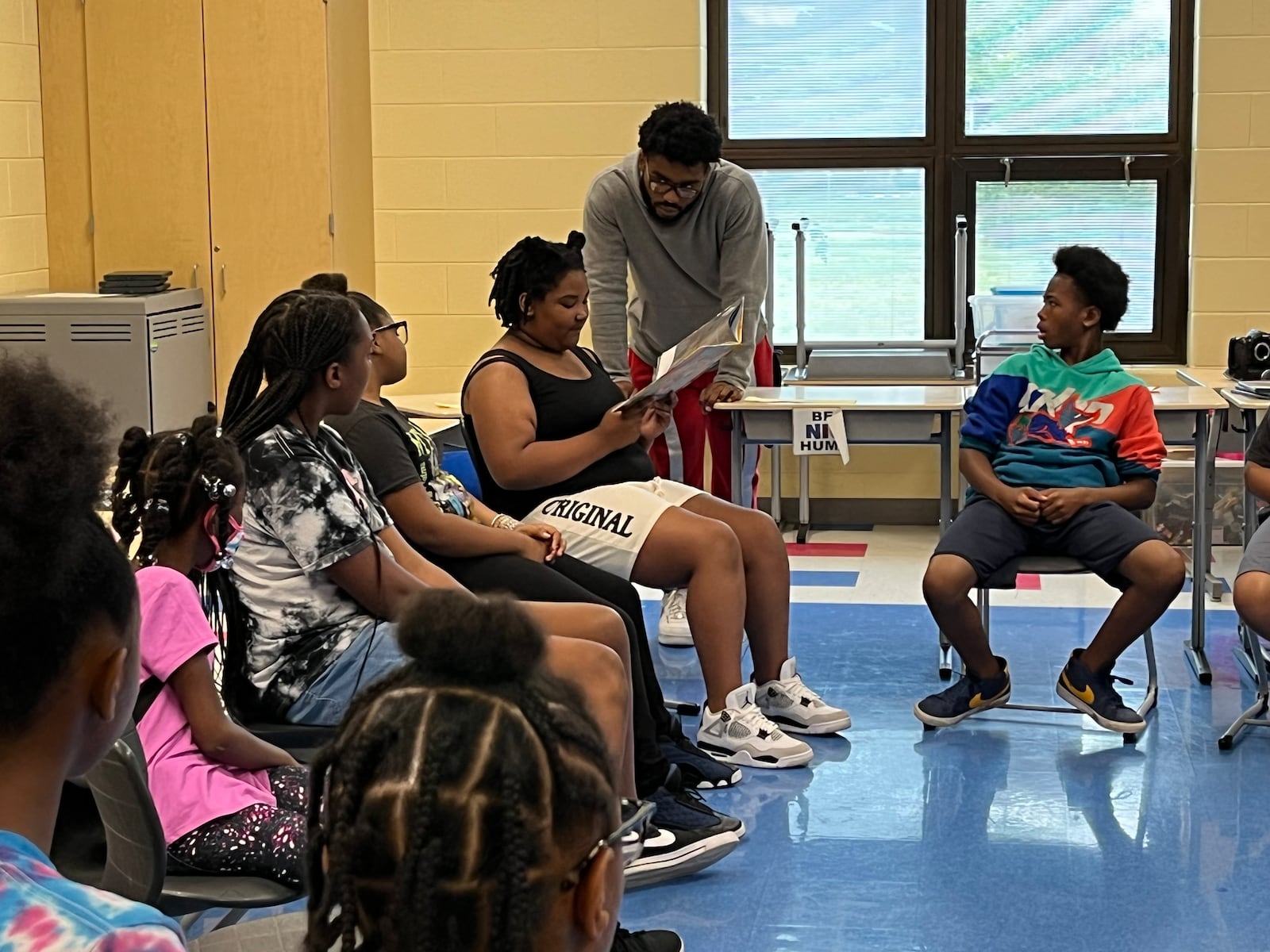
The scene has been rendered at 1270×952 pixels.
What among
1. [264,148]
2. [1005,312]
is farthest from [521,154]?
[1005,312]

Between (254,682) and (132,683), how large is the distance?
1.36m

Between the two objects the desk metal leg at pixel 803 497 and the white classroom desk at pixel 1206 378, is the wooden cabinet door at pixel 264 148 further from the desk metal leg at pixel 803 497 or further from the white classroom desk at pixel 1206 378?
the white classroom desk at pixel 1206 378

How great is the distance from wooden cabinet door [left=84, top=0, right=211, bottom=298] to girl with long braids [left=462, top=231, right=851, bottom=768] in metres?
2.60

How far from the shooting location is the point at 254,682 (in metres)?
2.36

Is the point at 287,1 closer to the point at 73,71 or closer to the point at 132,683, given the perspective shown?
the point at 73,71

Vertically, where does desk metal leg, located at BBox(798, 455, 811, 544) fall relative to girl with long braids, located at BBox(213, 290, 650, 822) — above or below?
below

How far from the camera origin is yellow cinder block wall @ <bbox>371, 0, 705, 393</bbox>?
229 inches

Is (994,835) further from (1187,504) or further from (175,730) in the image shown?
(1187,504)

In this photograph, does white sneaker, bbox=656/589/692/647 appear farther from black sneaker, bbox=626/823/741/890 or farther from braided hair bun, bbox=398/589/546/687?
braided hair bun, bbox=398/589/546/687

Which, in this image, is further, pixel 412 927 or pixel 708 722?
pixel 708 722

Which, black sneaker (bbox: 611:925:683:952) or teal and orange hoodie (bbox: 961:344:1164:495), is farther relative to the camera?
teal and orange hoodie (bbox: 961:344:1164:495)

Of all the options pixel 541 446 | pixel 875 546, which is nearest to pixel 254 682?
pixel 541 446

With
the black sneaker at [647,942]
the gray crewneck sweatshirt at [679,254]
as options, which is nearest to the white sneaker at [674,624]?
the gray crewneck sweatshirt at [679,254]

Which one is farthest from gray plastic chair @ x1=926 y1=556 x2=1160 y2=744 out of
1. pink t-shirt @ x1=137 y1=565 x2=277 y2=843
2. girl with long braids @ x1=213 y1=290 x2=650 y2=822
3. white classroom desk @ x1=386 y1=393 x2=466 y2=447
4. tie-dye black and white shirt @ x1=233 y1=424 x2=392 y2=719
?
pink t-shirt @ x1=137 y1=565 x2=277 y2=843
